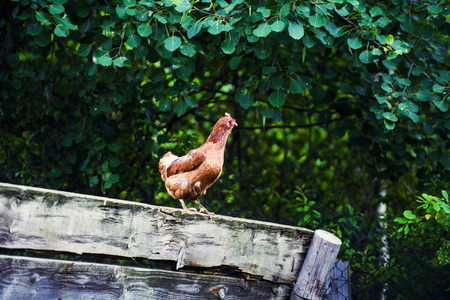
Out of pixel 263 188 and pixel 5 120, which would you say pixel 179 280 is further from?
pixel 263 188

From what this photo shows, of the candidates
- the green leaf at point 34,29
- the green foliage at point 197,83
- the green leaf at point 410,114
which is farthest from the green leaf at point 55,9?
the green leaf at point 410,114

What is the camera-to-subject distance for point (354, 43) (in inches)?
125

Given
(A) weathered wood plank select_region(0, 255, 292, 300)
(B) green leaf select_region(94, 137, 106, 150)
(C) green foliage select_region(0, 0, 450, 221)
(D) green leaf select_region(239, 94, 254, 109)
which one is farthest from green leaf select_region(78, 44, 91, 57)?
(A) weathered wood plank select_region(0, 255, 292, 300)

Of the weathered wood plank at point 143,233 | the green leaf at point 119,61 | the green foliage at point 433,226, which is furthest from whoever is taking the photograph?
the green leaf at point 119,61

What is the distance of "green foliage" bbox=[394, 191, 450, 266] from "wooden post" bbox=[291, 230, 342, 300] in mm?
772

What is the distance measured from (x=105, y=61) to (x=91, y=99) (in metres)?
0.74

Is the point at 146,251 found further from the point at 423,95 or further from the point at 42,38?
the point at 423,95

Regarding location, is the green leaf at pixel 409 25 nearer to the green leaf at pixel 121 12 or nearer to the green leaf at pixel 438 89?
the green leaf at pixel 438 89

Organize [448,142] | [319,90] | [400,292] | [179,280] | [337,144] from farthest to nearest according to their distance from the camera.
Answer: [337,144]
[319,90]
[448,142]
[400,292]
[179,280]

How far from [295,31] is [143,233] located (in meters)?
1.64

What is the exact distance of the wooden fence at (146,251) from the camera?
1739mm

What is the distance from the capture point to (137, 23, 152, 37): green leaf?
120 inches

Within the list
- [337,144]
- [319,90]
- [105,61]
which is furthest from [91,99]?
[337,144]

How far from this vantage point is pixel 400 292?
3086mm
